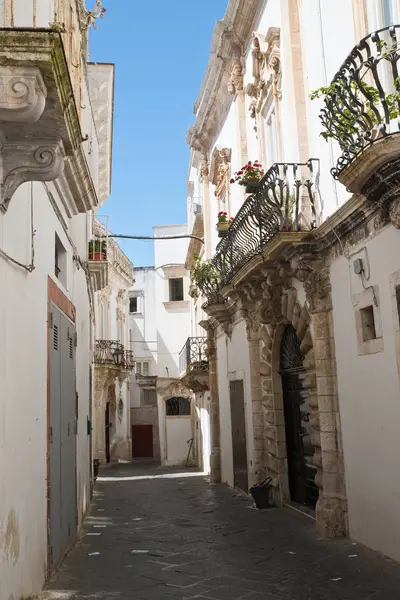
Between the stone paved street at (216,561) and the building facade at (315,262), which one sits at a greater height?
the building facade at (315,262)

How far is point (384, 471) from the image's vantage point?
6.97m

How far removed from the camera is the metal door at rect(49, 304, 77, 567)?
6.88 meters

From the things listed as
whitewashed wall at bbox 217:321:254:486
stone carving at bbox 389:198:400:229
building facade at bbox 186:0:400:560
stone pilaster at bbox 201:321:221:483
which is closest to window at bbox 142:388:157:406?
stone pilaster at bbox 201:321:221:483

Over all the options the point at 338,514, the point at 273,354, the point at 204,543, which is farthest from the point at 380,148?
the point at 273,354

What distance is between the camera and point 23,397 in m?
5.34

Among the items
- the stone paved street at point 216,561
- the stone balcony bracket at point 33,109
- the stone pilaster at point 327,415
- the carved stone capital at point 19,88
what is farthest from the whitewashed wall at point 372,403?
the carved stone capital at point 19,88

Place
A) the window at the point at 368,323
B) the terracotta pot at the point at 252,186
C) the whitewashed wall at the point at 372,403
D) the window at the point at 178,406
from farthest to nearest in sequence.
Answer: the window at the point at 178,406 → the terracotta pot at the point at 252,186 → the window at the point at 368,323 → the whitewashed wall at the point at 372,403

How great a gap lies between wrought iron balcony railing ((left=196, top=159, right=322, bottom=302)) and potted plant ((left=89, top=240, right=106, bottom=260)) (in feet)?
14.3

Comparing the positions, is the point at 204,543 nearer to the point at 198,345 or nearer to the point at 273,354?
the point at 273,354

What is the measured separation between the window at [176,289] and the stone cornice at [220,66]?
13.2m

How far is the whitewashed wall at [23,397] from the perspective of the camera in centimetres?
467

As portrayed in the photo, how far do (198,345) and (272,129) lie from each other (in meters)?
11.1

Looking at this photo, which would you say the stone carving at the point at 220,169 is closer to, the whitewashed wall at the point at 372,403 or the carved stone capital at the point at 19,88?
the whitewashed wall at the point at 372,403

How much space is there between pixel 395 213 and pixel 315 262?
2598 mm
